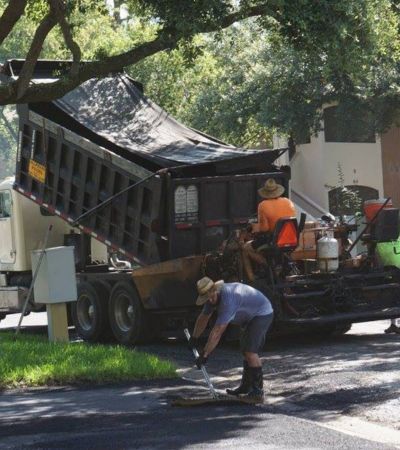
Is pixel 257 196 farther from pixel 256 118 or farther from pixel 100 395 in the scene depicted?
pixel 256 118

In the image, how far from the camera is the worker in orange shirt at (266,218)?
45.5ft

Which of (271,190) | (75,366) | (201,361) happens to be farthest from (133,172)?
(201,361)

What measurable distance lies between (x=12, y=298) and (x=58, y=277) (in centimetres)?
325

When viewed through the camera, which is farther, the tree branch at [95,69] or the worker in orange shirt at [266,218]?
the tree branch at [95,69]

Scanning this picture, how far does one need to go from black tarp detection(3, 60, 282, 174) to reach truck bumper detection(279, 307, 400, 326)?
101 inches

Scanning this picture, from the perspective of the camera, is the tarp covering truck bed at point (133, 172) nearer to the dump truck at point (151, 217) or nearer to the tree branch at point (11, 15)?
the dump truck at point (151, 217)

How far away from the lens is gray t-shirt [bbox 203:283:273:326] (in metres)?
9.80

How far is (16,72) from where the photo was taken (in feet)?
57.0

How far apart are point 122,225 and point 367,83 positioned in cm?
1605

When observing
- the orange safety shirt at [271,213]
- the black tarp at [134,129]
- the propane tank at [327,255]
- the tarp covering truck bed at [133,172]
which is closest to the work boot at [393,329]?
the propane tank at [327,255]

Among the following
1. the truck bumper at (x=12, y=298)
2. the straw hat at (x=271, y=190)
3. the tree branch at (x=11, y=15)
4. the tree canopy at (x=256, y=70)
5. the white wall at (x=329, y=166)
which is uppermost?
the tree canopy at (x=256, y=70)

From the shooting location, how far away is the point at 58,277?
587 inches

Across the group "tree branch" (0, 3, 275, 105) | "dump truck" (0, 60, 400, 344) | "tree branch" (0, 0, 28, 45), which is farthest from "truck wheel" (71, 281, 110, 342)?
"tree branch" (0, 0, 28, 45)

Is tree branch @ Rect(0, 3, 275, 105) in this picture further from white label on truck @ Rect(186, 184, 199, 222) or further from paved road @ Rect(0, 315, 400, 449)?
paved road @ Rect(0, 315, 400, 449)
